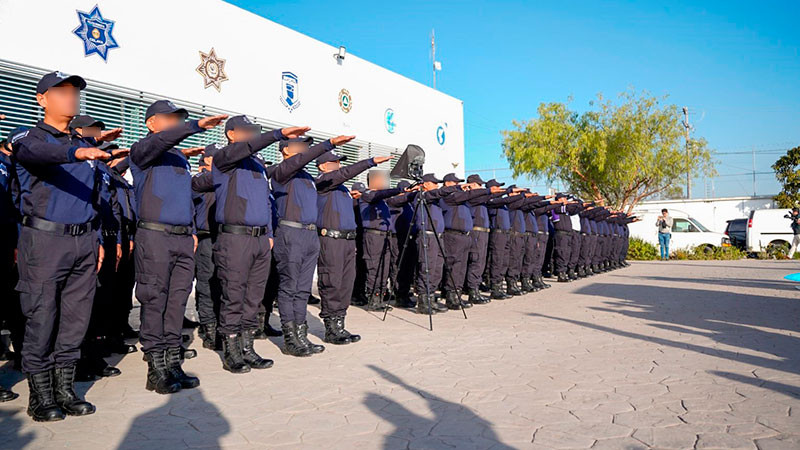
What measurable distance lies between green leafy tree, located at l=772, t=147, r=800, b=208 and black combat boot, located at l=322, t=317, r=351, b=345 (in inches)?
1182

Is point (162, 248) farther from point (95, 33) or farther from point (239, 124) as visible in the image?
point (95, 33)

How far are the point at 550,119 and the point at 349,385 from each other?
23.5 metres

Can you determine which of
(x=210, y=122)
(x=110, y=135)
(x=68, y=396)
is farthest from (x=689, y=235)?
(x=68, y=396)

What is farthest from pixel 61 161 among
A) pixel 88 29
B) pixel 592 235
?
pixel 592 235

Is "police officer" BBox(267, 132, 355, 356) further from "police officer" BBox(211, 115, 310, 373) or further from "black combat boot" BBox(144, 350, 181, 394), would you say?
"black combat boot" BBox(144, 350, 181, 394)

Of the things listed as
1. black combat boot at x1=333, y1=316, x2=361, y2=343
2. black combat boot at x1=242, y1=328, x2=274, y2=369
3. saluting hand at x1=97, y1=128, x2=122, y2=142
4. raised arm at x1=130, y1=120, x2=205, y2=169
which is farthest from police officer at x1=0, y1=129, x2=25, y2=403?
black combat boot at x1=333, y1=316, x2=361, y2=343

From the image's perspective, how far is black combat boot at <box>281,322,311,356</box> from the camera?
530 centimetres

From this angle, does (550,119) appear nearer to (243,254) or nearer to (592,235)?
(592,235)

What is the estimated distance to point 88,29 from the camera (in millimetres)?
8906

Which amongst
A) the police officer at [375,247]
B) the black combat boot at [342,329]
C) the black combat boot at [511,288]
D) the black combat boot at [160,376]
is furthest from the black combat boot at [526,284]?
the black combat boot at [160,376]

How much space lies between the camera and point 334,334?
5.91m

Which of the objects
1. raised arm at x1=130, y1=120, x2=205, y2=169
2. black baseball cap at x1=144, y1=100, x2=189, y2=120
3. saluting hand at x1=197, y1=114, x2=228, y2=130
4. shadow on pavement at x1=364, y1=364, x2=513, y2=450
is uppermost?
black baseball cap at x1=144, y1=100, x2=189, y2=120

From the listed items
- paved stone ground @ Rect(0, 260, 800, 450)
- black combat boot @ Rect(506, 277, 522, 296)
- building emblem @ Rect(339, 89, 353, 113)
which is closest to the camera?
paved stone ground @ Rect(0, 260, 800, 450)

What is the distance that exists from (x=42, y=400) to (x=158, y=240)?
1.25 meters
